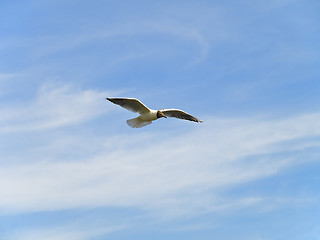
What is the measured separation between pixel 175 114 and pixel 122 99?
6289mm

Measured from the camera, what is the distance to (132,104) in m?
32.5

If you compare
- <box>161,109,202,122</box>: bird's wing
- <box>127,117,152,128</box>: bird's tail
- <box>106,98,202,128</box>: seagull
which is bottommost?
<box>127,117,152,128</box>: bird's tail

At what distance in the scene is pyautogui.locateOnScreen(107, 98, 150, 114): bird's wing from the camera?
31.7 m

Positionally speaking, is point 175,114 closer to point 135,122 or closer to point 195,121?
point 195,121

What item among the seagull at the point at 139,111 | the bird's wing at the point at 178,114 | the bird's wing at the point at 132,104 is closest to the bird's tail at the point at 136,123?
the seagull at the point at 139,111

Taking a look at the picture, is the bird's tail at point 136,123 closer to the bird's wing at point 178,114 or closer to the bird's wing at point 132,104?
the bird's wing at point 132,104

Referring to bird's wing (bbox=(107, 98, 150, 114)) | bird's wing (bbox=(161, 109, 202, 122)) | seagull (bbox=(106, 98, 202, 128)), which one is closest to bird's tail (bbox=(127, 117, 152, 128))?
seagull (bbox=(106, 98, 202, 128))

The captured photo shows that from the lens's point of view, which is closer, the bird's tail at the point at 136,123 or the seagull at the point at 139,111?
the seagull at the point at 139,111

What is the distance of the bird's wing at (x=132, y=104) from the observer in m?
31.7

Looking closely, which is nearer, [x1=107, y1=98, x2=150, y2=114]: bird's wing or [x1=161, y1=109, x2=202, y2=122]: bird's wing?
[x1=107, y1=98, x2=150, y2=114]: bird's wing

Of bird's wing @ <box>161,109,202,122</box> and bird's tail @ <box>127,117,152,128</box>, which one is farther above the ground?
bird's wing @ <box>161,109,202,122</box>

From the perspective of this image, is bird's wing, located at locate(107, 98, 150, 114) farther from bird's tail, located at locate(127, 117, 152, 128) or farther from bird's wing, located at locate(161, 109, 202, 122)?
bird's wing, located at locate(161, 109, 202, 122)

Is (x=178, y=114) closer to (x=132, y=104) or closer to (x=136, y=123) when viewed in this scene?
(x=136, y=123)

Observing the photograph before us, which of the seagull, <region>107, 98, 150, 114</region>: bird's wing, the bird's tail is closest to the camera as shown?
<region>107, 98, 150, 114</region>: bird's wing
